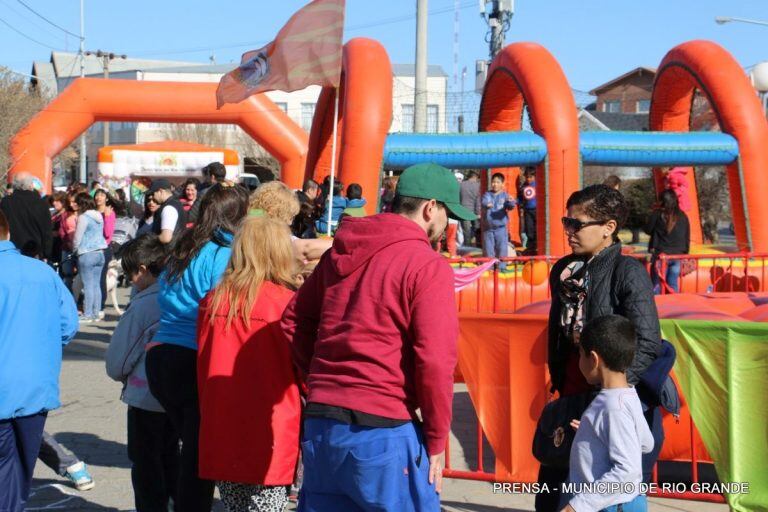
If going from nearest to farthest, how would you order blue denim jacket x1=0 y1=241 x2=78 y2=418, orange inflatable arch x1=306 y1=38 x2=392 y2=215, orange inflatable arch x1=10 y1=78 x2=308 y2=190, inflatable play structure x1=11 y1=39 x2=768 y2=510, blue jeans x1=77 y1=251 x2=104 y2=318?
blue denim jacket x1=0 y1=241 x2=78 y2=418
inflatable play structure x1=11 y1=39 x2=768 y2=510
blue jeans x1=77 y1=251 x2=104 y2=318
orange inflatable arch x1=306 y1=38 x2=392 y2=215
orange inflatable arch x1=10 y1=78 x2=308 y2=190

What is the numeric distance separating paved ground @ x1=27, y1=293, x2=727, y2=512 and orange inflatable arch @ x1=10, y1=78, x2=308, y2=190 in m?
10.1

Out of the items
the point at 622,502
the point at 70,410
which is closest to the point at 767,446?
the point at 622,502

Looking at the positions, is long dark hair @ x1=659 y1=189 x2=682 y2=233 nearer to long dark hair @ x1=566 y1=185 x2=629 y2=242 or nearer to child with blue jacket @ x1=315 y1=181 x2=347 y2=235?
child with blue jacket @ x1=315 y1=181 x2=347 y2=235

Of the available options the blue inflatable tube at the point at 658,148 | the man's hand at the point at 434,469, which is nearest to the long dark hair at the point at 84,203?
the blue inflatable tube at the point at 658,148

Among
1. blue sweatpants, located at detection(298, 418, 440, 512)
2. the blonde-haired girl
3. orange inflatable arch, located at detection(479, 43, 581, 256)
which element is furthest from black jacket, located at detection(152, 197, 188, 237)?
orange inflatable arch, located at detection(479, 43, 581, 256)

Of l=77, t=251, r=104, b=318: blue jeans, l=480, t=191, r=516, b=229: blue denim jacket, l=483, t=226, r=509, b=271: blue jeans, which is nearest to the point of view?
l=77, t=251, r=104, b=318: blue jeans

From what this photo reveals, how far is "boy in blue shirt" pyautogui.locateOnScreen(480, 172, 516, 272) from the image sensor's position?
1339 centimetres

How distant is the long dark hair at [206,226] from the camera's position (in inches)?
171

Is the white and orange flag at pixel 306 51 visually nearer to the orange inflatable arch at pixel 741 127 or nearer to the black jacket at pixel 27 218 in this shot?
the black jacket at pixel 27 218

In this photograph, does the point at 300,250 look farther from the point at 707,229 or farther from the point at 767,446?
the point at 707,229

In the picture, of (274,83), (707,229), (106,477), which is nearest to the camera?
(106,477)

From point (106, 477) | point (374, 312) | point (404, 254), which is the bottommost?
point (106, 477)

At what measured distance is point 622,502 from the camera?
3.52 meters

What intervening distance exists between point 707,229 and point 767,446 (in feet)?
72.2
